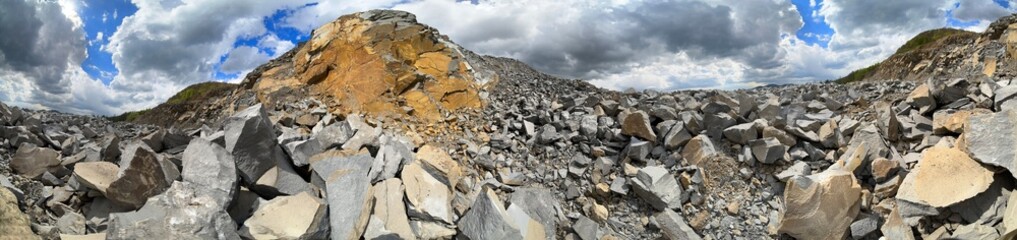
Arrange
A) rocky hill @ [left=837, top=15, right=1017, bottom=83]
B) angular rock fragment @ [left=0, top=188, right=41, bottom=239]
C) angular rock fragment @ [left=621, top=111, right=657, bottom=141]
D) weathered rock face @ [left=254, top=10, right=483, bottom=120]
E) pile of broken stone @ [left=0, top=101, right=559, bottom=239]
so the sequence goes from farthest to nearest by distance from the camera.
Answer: rocky hill @ [left=837, top=15, right=1017, bottom=83] → weathered rock face @ [left=254, top=10, right=483, bottom=120] → angular rock fragment @ [left=621, top=111, right=657, bottom=141] → pile of broken stone @ [left=0, top=101, right=559, bottom=239] → angular rock fragment @ [left=0, top=188, right=41, bottom=239]

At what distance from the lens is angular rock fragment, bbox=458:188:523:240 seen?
7.41 metres

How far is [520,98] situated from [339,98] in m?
4.65

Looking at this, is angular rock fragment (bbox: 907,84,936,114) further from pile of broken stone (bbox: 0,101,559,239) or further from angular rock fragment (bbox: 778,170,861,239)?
pile of broken stone (bbox: 0,101,559,239)

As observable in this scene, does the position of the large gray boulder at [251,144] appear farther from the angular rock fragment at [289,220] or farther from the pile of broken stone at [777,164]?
the pile of broken stone at [777,164]

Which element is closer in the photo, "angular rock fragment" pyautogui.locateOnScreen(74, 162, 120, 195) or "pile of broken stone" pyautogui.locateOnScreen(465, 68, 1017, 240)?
"angular rock fragment" pyautogui.locateOnScreen(74, 162, 120, 195)

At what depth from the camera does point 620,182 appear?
964 centimetres

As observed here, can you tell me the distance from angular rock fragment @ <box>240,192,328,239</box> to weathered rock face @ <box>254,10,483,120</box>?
14.8ft

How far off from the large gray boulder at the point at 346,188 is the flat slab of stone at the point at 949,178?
350 inches

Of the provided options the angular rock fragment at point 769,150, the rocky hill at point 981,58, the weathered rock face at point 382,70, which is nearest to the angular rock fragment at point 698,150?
the angular rock fragment at point 769,150

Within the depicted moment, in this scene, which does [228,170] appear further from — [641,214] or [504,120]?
[641,214]

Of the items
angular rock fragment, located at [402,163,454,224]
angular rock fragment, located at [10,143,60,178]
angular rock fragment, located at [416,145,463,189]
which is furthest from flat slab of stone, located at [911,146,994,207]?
angular rock fragment, located at [10,143,60,178]

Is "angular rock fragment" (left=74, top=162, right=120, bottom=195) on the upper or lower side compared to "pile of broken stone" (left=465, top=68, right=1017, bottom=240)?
upper

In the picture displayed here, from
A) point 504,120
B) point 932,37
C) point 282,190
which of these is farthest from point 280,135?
point 932,37

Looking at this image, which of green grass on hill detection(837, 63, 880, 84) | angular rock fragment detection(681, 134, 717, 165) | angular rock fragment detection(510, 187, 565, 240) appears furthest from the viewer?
green grass on hill detection(837, 63, 880, 84)
